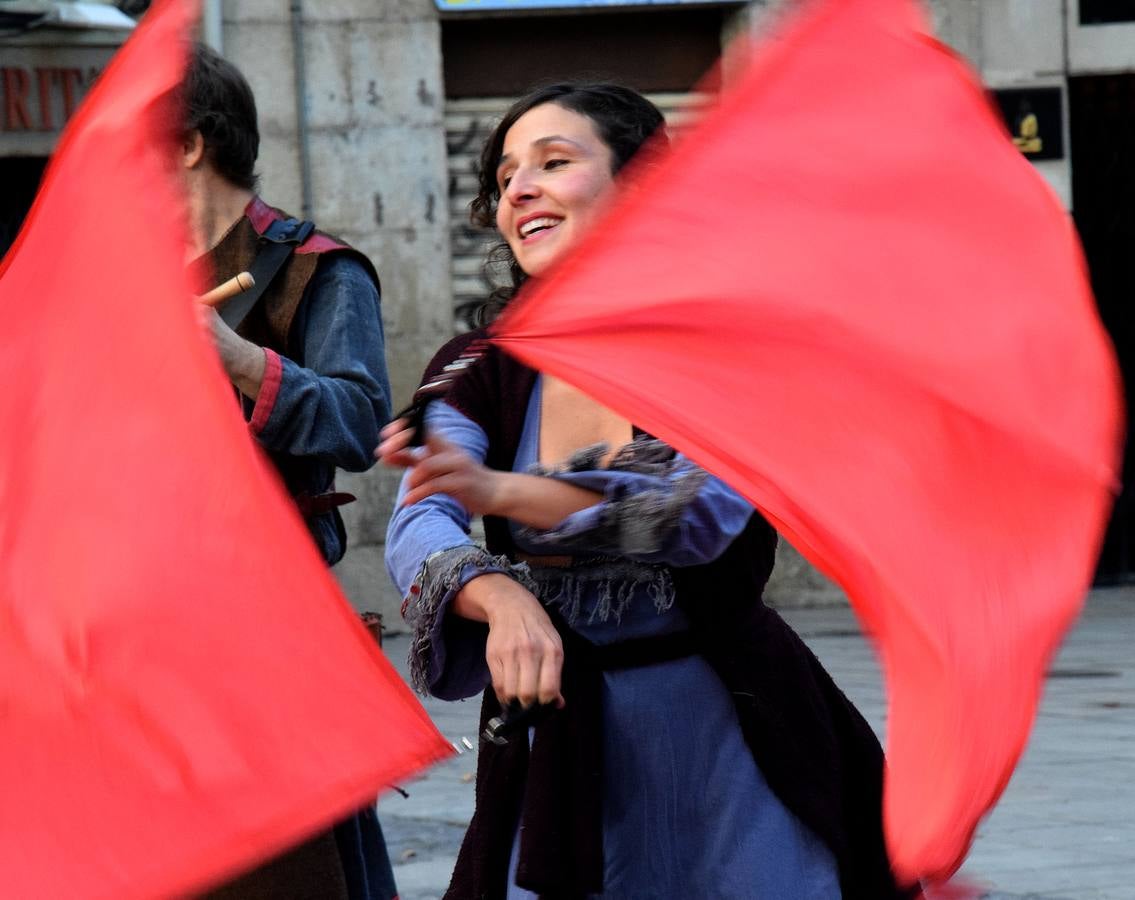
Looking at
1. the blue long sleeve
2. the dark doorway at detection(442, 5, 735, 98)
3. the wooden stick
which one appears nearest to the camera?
the wooden stick

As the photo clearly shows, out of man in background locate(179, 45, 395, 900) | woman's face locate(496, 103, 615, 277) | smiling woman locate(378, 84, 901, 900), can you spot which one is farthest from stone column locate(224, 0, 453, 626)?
smiling woman locate(378, 84, 901, 900)

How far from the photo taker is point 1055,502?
254cm

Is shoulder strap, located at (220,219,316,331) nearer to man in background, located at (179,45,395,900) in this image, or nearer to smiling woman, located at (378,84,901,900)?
man in background, located at (179,45,395,900)

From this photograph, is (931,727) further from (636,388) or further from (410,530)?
(410,530)

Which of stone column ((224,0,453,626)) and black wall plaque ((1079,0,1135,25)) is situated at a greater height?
black wall plaque ((1079,0,1135,25))

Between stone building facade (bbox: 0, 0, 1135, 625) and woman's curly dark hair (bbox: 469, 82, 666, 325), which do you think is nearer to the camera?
woman's curly dark hair (bbox: 469, 82, 666, 325)

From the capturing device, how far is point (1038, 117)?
42.9 ft

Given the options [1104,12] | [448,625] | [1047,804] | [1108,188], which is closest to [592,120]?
[448,625]

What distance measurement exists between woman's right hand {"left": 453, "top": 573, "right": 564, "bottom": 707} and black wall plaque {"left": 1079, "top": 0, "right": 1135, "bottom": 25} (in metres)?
11.5

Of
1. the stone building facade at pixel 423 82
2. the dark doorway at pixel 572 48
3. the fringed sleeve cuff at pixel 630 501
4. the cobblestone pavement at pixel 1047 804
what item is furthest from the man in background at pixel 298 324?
the dark doorway at pixel 572 48

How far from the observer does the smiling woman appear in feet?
8.72

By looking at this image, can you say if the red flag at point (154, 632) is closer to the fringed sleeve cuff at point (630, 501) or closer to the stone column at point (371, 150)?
the fringed sleeve cuff at point (630, 501)

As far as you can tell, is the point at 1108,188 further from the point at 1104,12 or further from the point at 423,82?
the point at 423,82

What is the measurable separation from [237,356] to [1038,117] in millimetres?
10585
